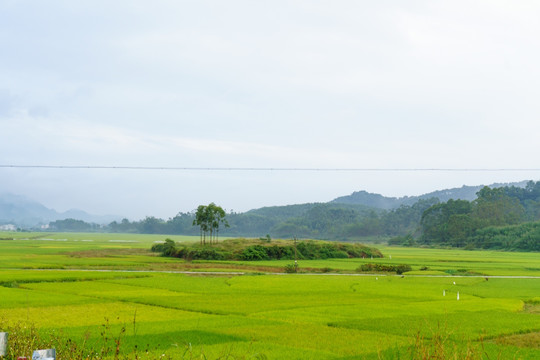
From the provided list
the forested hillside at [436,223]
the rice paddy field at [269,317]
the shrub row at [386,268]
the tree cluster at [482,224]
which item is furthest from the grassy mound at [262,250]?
the forested hillside at [436,223]

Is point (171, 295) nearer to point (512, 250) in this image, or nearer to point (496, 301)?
point (496, 301)

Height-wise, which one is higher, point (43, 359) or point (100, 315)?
point (43, 359)

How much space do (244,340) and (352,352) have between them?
284cm

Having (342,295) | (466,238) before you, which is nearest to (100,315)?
(342,295)

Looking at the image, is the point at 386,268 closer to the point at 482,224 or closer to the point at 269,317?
the point at 269,317

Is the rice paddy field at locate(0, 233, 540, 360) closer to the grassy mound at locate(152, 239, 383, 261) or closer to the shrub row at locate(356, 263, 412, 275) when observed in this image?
the shrub row at locate(356, 263, 412, 275)

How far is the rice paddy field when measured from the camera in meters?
12.9

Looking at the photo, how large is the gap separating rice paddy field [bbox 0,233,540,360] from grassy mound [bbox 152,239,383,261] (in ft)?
66.9

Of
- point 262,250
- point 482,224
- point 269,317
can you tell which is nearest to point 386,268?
point 262,250

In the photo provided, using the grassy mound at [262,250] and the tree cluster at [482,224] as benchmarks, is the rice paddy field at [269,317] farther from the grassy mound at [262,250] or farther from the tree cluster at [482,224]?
the tree cluster at [482,224]

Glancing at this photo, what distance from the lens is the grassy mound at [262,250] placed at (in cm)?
5719

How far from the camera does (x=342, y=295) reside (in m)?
26.1

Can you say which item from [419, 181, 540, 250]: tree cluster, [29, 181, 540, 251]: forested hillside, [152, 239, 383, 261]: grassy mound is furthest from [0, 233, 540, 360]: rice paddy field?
[29, 181, 540, 251]: forested hillside

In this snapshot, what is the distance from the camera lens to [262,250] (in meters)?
59.9
